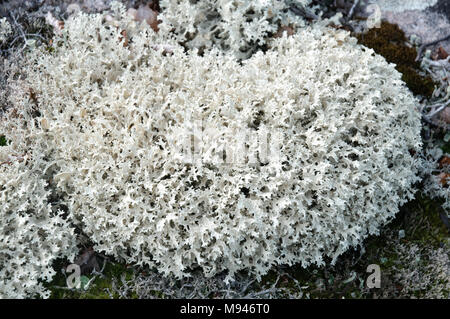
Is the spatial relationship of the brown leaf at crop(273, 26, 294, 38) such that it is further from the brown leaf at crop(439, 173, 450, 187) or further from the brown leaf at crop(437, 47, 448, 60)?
the brown leaf at crop(439, 173, 450, 187)

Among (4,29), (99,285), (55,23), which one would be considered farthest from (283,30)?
(99,285)

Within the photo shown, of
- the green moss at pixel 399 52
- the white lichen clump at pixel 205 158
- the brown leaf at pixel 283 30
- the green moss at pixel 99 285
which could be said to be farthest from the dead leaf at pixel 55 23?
the green moss at pixel 399 52

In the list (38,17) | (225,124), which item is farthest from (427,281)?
(38,17)

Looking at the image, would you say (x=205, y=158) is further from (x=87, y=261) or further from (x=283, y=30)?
(x=283, y=30)

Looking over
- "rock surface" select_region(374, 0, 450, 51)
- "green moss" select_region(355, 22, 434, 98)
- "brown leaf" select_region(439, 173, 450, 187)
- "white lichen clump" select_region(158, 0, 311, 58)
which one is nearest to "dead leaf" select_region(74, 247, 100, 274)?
"white lichen clump" select_region(158, 0, 311, 58)

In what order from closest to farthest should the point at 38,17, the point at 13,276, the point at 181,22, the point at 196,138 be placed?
the point at 13,276 → the point at 196,138 → the point at 181,22 → the point at 38,17
